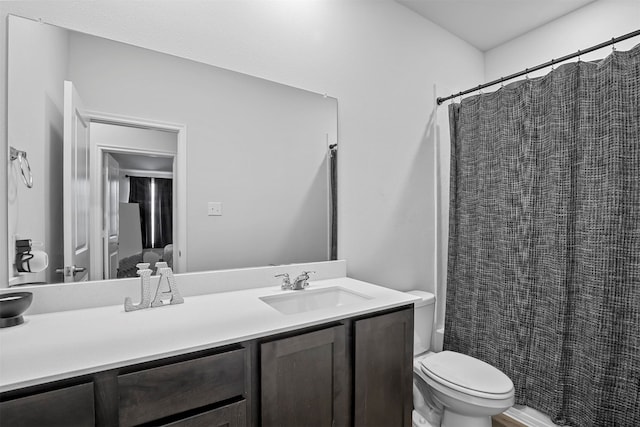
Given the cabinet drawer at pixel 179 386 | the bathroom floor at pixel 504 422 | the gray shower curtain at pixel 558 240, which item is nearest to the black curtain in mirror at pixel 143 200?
the cabinet drawer at pixel 179 386

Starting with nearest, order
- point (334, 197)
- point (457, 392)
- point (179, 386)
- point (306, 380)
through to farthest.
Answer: point (179, 386) < point (306, 380) < point (457, 392) < point (334, 197)

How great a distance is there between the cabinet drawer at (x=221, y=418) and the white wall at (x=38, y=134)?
0.76 m

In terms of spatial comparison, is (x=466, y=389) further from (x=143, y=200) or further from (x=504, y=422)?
(x=143, y=200)

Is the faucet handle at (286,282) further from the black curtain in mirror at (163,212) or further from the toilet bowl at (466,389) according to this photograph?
the toilet bowl at (466,389)

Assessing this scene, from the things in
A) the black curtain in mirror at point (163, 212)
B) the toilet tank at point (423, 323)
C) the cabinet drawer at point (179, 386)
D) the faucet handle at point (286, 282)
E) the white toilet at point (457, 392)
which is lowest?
the white toilet at point (457, 392)

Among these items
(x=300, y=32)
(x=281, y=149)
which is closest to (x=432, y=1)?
(x=300, y=32)

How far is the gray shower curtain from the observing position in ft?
4.97

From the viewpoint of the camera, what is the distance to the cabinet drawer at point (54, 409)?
26.5 inches

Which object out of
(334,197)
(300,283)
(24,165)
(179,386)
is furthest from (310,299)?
(24,165)

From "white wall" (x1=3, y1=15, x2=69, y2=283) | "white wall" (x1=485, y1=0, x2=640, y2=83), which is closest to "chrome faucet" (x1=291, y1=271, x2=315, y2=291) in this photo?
"white wall" (x1=3, y1=15, x2=69, y2=283)

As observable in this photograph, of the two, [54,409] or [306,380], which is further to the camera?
[306,380]

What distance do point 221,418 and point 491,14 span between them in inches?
114

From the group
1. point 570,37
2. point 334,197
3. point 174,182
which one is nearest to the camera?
point 174,182

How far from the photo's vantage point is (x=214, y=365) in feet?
2.93
